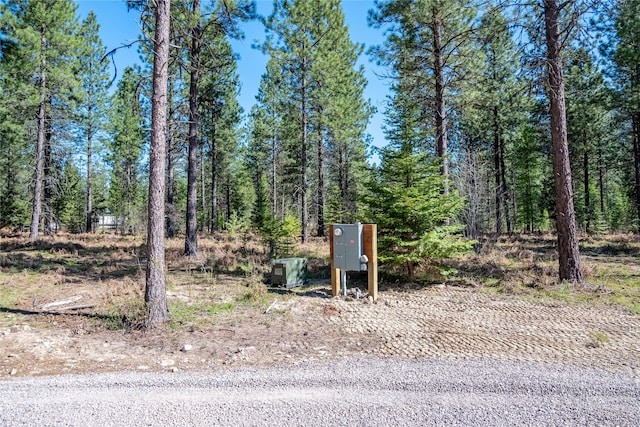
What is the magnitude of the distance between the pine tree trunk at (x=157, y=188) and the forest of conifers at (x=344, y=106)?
0.39 m

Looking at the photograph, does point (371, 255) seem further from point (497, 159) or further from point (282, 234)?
point (497, 159)

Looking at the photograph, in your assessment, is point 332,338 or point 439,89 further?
point 439,89

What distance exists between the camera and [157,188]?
5816mm

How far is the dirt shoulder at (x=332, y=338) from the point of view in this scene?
4.42 metres

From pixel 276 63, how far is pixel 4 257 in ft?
41.2

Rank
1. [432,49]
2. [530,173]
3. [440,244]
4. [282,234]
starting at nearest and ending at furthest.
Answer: [440,244] → [432,49] → [282,234] → [530,173]

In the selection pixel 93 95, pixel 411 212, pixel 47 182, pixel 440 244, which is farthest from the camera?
pixel 93 95

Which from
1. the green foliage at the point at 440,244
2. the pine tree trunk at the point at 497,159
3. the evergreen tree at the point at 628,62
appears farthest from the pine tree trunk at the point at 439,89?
the pine tree trunk at the point at 497,159

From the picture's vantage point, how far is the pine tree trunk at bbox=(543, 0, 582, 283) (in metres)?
8.40

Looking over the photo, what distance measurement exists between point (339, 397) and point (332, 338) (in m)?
1.93

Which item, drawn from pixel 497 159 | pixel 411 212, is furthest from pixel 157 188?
pixel 497 159

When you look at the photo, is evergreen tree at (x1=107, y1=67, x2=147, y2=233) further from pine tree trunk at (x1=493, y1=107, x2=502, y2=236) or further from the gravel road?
pine tree trunk at (x1=493, y1=107, x2=502, y2=236)

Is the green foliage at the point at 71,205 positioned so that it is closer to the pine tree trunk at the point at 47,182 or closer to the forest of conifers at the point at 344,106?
the forest of conifers at the point at 344,106

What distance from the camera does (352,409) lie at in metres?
3.21
